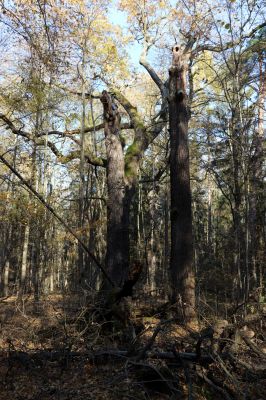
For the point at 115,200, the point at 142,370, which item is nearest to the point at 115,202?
the point at 115,200

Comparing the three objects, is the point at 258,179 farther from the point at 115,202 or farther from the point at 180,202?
the point at 115,202

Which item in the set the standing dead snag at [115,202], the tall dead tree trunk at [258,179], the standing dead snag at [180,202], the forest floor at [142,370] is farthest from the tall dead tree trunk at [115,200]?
the forest floor at [142,370]

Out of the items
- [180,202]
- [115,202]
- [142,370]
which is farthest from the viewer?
[115,202]

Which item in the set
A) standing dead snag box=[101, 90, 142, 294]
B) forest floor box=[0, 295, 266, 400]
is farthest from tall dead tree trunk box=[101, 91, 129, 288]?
forest floor box=[0, 295, 266, 400]

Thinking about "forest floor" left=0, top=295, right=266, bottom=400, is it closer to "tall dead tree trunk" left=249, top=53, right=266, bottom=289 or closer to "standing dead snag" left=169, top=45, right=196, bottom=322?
"standing dead snag" left=169, top=45, right=196, bottom=322

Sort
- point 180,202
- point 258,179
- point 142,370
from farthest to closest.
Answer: point 258,179 → point 180,202 → point 142,370

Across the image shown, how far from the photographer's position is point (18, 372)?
568 centimetres

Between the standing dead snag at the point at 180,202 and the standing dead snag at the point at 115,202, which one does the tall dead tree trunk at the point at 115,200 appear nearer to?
the standing dead snag at the point at 115,202

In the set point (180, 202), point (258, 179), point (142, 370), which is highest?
point (258, 179)

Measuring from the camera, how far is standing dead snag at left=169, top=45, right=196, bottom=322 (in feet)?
26.7

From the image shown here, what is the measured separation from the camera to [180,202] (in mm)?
8719

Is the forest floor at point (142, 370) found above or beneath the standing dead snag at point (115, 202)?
beneath

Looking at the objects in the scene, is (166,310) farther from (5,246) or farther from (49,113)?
(5,246)

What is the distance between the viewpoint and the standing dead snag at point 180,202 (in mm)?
8141
